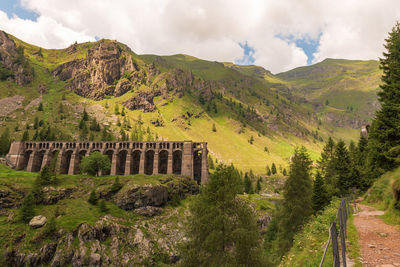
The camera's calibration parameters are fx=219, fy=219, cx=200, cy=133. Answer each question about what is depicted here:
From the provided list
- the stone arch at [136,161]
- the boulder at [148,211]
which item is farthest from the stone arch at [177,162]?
the boulder at [148,211]

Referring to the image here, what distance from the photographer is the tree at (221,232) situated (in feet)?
78.7

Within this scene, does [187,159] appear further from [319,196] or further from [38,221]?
[319,196]

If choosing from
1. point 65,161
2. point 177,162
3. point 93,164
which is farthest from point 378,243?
point 65,161

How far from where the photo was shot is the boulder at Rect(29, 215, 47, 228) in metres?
55.6

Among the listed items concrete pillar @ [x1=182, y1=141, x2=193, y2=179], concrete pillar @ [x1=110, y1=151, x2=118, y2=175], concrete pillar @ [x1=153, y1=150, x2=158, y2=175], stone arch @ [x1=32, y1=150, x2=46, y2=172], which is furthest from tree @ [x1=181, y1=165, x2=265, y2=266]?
stone arch @ [x1=32, y1=150, x2=46, y2=172]

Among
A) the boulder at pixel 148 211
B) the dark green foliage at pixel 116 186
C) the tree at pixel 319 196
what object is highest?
the tree at pixel 319 196

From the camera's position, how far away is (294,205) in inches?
1421

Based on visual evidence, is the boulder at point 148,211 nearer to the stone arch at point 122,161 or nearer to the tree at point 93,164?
the tree at point 93,164

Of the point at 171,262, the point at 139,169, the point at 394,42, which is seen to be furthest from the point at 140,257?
the point at 394,42

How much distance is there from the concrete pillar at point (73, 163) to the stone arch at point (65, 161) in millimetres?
3592

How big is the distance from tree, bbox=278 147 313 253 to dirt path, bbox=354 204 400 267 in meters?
18.7

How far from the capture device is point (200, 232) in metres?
25.0

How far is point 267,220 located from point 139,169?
6058 centimetres

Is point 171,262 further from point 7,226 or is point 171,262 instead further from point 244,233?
point 244,233
